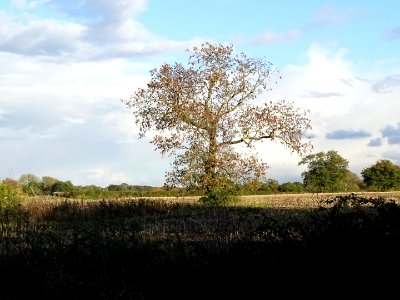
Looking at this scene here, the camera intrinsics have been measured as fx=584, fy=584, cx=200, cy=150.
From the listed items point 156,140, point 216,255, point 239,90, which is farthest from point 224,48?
point 216,255

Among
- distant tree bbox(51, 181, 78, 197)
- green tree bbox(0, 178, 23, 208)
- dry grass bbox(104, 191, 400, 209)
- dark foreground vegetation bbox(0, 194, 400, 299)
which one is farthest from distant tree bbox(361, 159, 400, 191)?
dark foreground vegetation bbox(0, 194, 400, 299)

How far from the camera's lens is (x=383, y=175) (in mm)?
65188

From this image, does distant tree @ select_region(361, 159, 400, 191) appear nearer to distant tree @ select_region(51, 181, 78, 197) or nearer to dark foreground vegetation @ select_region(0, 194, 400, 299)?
distant tree @ select_region(51, 181, 78, 197)

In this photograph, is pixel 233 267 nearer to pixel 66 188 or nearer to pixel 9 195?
pixel 9 195

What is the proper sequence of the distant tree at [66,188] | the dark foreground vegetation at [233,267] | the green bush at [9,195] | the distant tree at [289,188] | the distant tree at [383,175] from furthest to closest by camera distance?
the distant tree at [383,175] → the distant tree at [289,188] → the distant tree at [66,188] → the green bush at [9,195] → the dark foreground vegetation at [233,267]

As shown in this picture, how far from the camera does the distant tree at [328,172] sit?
67.2m

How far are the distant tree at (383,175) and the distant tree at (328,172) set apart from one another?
6.96 feet

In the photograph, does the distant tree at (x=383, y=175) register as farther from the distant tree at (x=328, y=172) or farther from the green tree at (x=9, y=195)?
the green tree at (x=9, y=195)

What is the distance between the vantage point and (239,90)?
31.9 meters

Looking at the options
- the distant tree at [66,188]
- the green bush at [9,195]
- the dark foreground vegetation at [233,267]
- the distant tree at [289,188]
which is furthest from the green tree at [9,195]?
the distant tree at [289,188]

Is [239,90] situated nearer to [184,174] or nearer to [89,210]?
[184,174]

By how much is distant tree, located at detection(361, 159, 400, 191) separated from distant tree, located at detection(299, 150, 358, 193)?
212 centimetres

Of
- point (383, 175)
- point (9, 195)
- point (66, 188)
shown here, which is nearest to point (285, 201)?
point (9, 195)

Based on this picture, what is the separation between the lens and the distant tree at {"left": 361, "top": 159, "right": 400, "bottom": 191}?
208ft
